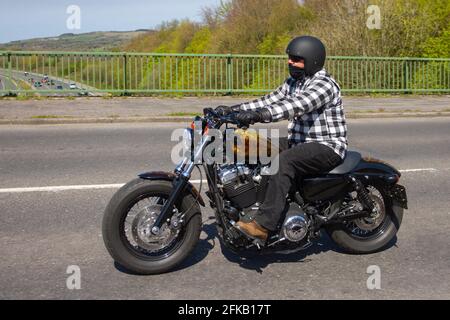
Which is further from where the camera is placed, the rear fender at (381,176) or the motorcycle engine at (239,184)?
the rear fender at (381,176)

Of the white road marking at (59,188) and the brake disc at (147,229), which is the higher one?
the brake disc at (147,229)

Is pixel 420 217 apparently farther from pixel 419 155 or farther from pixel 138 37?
pixel 138 37

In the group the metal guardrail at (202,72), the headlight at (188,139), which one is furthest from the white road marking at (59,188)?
the metal guardrail at (202,72)

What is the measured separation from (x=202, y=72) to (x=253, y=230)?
15318 millimetres

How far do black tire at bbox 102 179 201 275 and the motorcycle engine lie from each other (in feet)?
0.94

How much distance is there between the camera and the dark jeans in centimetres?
452

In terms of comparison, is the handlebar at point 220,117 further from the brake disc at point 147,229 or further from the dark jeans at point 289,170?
the brake disc at point 147,229

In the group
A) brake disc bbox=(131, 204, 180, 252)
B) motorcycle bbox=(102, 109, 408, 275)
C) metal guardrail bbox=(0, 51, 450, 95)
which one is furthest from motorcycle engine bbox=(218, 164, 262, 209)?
metal guardrail bbox=(0, 51, 450, 95)

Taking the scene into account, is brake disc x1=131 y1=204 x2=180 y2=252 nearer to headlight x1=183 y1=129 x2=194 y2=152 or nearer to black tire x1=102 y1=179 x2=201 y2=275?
black tire x1=102 y1=179 x2=201 y2=275

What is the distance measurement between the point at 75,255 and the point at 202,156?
140 centimetres

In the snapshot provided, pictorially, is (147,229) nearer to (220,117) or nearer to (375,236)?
(220,117)

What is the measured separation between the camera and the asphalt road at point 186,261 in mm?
4312

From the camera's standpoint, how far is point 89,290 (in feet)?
14.0

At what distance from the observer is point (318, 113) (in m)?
4.83
